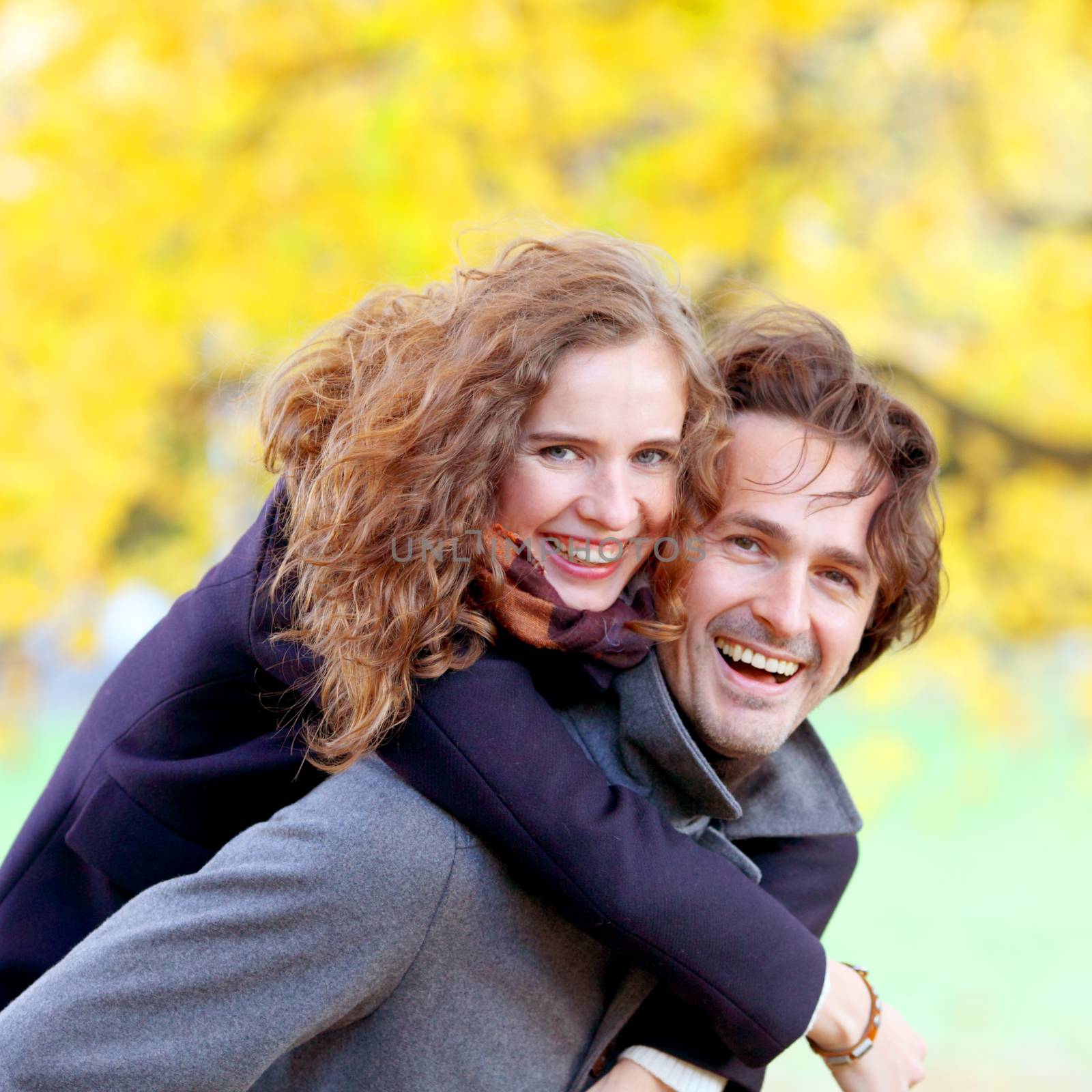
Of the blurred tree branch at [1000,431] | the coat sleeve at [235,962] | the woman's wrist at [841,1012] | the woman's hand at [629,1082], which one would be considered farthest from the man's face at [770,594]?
the blurred tree branch at [1000,431]

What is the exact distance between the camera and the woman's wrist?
2104 millimetres

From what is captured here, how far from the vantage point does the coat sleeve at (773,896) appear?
2012mm

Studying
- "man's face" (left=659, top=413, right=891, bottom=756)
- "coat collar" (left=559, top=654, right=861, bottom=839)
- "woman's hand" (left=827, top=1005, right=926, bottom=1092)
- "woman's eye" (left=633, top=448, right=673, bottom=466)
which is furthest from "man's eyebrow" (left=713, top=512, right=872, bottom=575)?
"woman's hand" (left=827, top=1005, right=926, bottom=1092)

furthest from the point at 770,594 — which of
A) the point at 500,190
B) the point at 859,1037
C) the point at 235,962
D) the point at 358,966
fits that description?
the point at 500,190

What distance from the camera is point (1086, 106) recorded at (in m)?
5.13

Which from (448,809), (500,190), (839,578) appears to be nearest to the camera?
(448,809)

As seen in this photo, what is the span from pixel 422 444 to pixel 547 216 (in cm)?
218

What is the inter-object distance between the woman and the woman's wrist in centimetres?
20

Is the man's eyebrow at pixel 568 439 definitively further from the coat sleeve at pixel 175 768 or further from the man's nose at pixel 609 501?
the coat sleeve at pixel 175 768

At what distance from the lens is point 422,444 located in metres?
1.99

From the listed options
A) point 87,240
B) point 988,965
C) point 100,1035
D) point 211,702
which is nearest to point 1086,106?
point 87,240

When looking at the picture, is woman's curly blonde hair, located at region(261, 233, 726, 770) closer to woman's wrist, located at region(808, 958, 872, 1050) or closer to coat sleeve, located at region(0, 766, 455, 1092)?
coat sleeve, located at region(0, 766, 455, 1092)

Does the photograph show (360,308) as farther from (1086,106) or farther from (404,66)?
(1086,106)

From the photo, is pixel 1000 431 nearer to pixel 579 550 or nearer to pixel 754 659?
pixel 754 659
